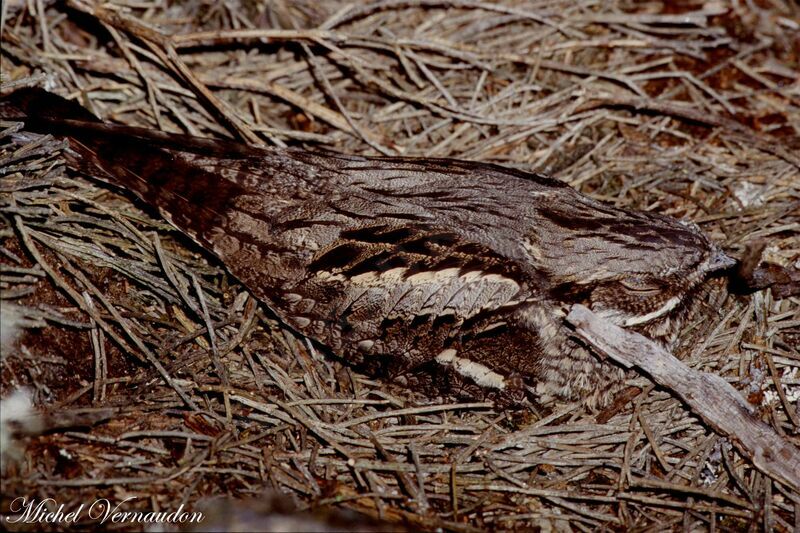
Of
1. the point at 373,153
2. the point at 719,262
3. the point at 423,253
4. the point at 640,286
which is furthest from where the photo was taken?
the point at 373,153

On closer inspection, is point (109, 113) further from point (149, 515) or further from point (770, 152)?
point (770, 152)

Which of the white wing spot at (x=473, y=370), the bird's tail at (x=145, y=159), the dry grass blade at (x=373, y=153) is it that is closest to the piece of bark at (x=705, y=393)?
the dry grass blade at (x=373, y=153)

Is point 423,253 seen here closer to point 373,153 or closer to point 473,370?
point 473,370

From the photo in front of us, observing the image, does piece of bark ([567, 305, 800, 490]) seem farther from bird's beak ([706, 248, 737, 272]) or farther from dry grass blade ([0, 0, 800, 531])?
bird's beak ([706, 248, 737, 272])

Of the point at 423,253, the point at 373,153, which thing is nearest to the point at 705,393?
the point at 423,253

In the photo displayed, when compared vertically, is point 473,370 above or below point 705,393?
above

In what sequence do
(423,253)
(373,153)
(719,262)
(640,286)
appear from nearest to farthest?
1. (423,253)
2. (640,286)
3. (719,262)
4. (373,153)
